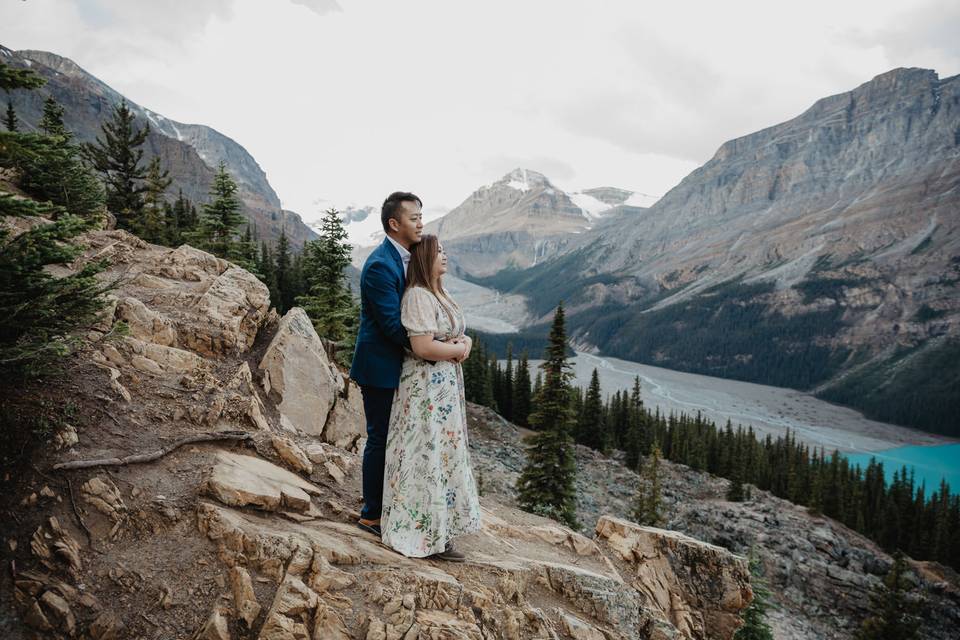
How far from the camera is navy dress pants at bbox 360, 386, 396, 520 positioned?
444cm

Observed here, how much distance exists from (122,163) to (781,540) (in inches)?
2163

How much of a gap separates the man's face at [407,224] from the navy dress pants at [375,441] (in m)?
1.39

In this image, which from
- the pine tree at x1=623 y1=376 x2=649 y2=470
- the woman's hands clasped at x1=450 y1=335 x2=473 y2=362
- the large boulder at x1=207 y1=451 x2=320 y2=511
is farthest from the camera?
the pine tree at x1=623 y1=376 x2=649 y2=470

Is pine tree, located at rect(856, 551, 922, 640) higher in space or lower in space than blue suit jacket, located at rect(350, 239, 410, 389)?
lower

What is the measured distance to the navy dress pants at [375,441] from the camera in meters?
4.44

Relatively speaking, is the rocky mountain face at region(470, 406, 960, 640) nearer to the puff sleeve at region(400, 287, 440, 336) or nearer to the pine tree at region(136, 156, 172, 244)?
the puff sleeve at region(400, 287, 440, 336)

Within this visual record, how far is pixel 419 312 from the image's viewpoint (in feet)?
13.6

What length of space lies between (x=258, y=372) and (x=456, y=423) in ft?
18.9

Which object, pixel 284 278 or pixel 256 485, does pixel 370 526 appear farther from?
pixel 284 278

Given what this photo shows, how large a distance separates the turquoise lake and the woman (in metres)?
130

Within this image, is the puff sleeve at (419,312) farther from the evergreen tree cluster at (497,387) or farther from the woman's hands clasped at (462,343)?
the evergreen tree cluster at (497,387)

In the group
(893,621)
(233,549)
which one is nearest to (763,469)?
(893,621)

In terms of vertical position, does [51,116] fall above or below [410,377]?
above

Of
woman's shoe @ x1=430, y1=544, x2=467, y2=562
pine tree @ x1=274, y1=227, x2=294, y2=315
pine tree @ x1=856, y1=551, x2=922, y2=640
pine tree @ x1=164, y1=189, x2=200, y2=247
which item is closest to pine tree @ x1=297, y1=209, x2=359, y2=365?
pine tree @ x1=164, y1=189, x2=200, y2=247
